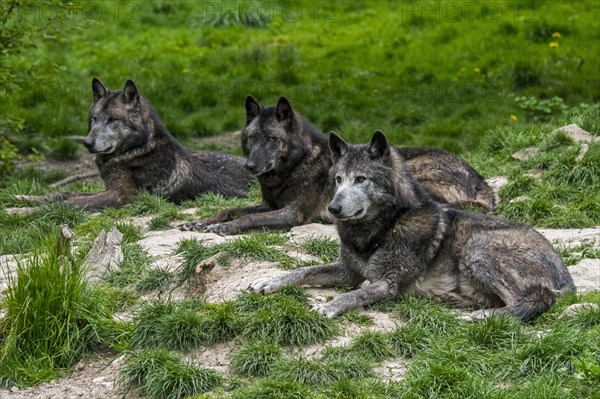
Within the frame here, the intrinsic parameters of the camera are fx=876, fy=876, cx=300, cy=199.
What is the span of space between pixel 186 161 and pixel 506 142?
183 inches

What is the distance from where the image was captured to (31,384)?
6520 millimetres

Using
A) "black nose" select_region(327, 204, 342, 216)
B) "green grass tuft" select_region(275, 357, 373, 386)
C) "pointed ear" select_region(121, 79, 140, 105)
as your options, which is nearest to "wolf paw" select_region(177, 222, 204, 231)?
"pointed ear" select_region(121, 79, 140, 105)

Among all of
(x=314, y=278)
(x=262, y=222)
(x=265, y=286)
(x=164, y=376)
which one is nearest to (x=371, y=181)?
(x=314, y=278)

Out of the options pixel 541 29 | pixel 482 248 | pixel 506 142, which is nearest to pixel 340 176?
pixel 482 248

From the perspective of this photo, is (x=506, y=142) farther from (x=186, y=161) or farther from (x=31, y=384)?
(x=31, y=384)

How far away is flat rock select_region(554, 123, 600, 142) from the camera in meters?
11.9

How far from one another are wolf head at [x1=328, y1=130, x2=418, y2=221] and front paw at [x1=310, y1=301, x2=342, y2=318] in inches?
34.0

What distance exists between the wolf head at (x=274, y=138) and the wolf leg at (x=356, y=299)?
343 cm

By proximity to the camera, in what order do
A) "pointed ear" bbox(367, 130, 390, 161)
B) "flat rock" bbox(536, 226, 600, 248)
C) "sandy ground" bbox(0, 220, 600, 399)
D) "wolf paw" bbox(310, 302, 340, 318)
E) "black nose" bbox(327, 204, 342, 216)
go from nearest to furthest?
"sandy ground" bbox(0, 220, 600, 399)
"wolf paw" bbox(310, 302, 340, 318)
"black nose" bbox(327, 204, 342, 216)
"pointed ear" bbox(367, 130, 390, 161)
"flat rock" bbox(536, 226, 600, 248)

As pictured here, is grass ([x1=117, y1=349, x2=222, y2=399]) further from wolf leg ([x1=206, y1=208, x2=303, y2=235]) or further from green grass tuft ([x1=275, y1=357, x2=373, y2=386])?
wolf leg ([x1=206, y1=208, x2=303, y2=235])

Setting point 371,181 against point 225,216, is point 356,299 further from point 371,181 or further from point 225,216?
point 225,216

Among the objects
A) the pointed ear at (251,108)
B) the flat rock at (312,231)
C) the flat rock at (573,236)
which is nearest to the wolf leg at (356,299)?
the flat rock at (312,231)

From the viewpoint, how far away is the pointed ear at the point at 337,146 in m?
7.86

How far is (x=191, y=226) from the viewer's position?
33.5ft
